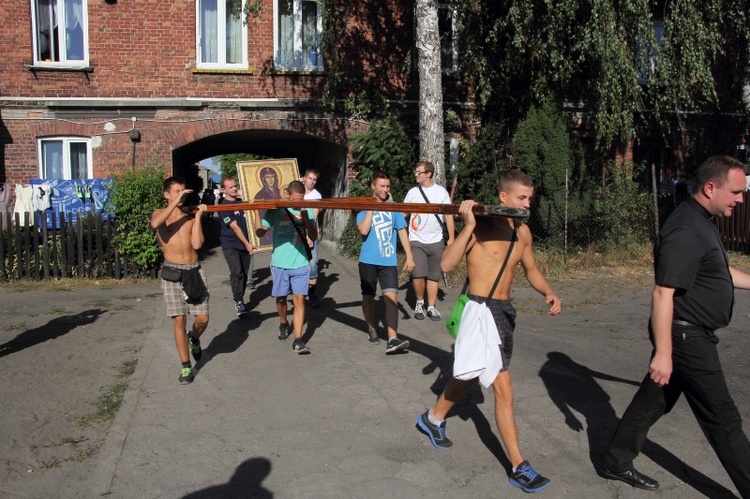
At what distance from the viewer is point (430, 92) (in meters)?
12.9

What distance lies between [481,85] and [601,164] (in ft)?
13.6

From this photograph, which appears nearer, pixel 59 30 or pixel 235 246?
pixel 235 246

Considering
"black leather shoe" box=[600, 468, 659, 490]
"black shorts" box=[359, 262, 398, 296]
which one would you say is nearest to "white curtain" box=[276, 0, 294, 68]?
"black shorts" box=[359, 262, 398, 296]

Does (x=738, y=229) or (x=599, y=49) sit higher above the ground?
(x=599, y=49)

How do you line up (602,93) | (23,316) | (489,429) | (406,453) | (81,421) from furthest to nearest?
(602,93) → (23,316) → (81,421) → (489,429) → (406,453)

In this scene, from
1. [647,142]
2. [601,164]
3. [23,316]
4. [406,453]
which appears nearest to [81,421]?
[406,453]

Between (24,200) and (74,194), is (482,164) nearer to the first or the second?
(74,194)

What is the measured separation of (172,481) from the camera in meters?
4.55

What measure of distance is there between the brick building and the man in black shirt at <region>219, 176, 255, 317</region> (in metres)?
5.49

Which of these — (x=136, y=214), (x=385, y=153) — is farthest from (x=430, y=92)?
(x=136, y=214)

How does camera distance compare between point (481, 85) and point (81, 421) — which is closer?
point (81, 421)

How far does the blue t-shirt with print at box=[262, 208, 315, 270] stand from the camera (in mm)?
7875

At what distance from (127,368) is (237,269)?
295 centimetres

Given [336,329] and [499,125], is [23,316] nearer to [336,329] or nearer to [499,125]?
[336,329]
